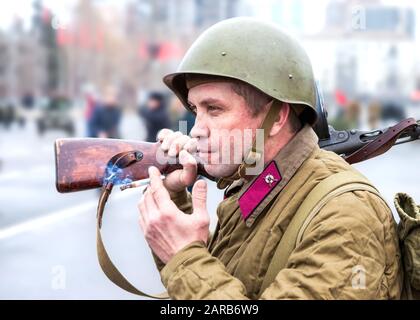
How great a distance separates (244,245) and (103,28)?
98.9 ft

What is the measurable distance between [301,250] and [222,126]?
52 cm

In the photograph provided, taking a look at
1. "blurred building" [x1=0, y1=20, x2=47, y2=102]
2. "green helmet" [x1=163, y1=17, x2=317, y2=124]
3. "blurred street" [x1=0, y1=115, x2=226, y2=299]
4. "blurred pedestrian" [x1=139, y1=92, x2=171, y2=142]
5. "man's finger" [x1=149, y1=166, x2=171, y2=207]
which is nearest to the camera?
"man's finger" [x1=149, y1=166, x2=171, y2=207]

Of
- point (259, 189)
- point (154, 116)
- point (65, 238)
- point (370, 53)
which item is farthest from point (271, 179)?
point (370, 53)

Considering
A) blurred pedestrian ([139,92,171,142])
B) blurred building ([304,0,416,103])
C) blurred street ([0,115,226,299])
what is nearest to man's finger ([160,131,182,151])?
blurred street ([0,115,226,299])

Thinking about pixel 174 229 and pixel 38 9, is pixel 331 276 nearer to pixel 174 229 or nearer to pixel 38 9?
pixel 174 229

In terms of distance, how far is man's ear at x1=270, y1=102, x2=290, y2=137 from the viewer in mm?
2586

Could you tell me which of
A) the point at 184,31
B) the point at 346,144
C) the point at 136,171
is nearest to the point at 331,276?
the point at 136,171

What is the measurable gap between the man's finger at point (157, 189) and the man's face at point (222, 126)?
167mm

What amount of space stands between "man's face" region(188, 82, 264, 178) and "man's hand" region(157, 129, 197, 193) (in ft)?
0.20

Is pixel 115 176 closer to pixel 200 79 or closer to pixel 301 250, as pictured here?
pixel 200 79

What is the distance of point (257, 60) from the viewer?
8.30 feet

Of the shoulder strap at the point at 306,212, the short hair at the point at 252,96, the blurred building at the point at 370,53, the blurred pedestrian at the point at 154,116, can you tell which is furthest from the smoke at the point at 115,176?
the blurred building at the point at 370,53

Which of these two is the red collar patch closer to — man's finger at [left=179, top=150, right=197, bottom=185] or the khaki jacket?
the khaki jacket

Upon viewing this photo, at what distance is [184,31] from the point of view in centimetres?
3142
